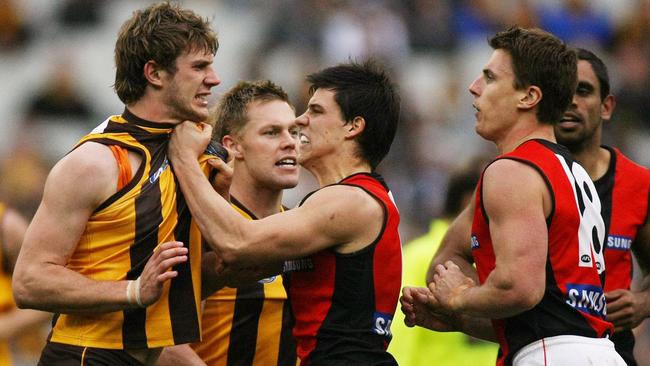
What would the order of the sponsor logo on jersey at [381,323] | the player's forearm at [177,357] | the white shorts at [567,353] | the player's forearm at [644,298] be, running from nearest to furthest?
the white shorts at [567,353], the sponsor logo on jersey at [381,323], the player's forearm at [177,357], the player's forearm at [644,298]

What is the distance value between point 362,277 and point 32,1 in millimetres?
9936

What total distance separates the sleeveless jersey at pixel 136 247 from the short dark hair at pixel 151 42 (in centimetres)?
18

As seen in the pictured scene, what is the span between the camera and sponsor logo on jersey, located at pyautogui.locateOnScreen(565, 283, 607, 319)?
556cm

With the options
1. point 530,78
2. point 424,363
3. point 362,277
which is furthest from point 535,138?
point 424,363

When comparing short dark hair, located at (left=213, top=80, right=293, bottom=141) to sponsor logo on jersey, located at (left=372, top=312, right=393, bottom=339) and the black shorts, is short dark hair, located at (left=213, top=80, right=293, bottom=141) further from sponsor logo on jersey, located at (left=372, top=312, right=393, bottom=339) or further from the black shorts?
the black shorts

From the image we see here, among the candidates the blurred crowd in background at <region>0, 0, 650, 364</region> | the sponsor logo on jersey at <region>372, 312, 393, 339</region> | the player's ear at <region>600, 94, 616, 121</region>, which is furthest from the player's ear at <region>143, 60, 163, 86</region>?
the blurred crowd in background at <region>0, 0, 650, 364</region>

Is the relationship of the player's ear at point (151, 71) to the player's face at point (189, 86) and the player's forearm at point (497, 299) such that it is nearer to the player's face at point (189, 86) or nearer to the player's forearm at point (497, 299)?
the player's face at point (189, 86)

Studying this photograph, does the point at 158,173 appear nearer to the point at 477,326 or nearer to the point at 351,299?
the point at 351,299

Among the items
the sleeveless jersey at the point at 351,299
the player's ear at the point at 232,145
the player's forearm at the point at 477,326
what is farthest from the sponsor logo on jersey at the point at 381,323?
the player's ear at the point at 232,145

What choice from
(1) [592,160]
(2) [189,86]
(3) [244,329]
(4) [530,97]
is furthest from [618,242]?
(2) [189,86]

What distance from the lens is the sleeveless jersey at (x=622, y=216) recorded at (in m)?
6.93

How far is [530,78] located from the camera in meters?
5.83

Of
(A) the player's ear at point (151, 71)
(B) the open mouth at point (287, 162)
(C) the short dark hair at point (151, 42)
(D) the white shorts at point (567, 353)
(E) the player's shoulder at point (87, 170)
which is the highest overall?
(C) the short dark hair at point (151, 42)

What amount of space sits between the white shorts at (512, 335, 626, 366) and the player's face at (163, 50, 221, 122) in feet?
6.66
